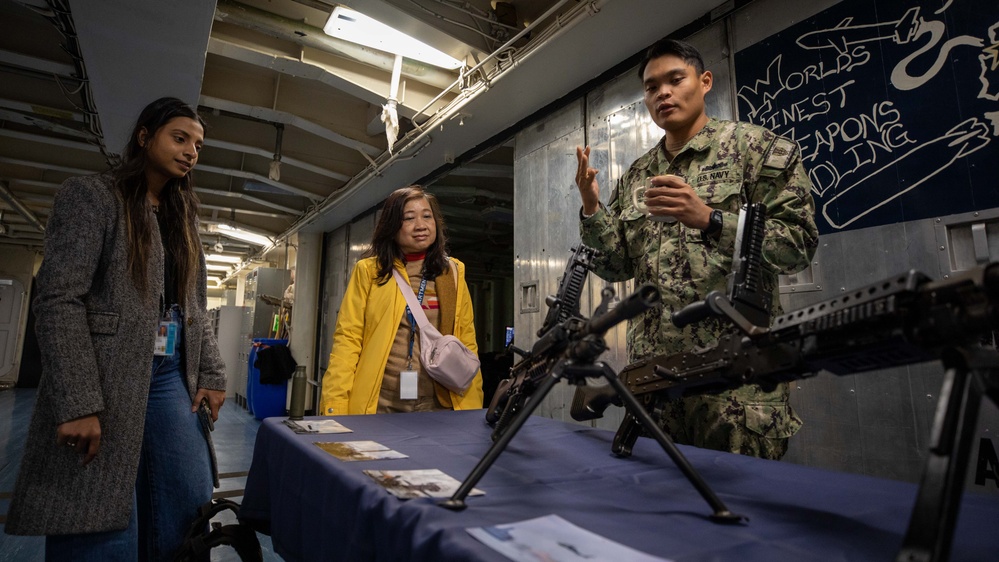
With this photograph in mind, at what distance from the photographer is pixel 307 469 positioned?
3.54ft

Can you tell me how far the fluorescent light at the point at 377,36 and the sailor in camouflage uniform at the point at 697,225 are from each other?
7.30 ft

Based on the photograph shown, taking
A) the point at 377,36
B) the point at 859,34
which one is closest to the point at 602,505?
the point at 859,34

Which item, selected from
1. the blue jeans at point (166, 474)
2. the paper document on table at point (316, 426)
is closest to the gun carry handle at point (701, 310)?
the paper document on table at point (316, 426)

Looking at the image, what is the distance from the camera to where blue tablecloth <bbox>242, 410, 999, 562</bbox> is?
623mm

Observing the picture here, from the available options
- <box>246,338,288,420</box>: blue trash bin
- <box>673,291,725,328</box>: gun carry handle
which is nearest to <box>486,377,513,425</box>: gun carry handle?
<box>673,291,725,328</box>: gun carry handle

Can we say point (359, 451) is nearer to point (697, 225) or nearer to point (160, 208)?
point (697, 225)

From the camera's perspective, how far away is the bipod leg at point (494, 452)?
73 cm

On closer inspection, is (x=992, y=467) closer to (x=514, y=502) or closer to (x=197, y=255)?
(x=514, y=502)

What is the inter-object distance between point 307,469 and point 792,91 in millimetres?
2476

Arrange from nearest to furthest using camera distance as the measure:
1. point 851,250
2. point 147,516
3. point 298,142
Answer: point 147,516, point 851,250, point 298,142

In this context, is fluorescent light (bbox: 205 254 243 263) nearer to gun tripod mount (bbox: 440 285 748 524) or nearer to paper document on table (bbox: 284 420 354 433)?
paper document on table (bbox: 284 420 354 433)

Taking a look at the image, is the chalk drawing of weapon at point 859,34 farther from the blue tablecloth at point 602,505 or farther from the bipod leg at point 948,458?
the bipod leg at point 948,458

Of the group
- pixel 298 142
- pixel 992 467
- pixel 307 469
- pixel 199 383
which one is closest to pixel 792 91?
pixel 992 467

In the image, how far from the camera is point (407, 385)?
77.9 inches
